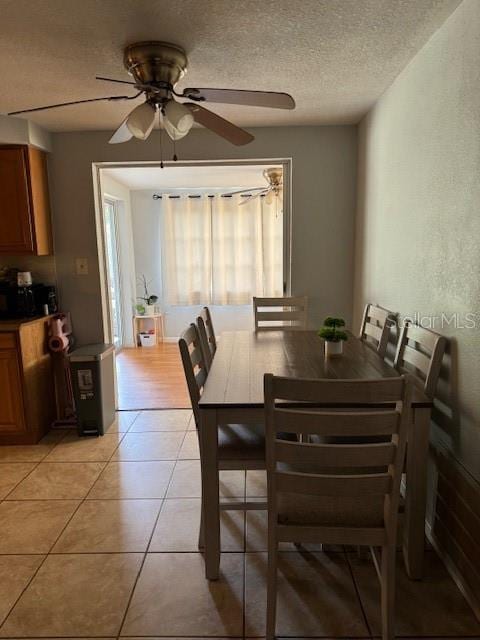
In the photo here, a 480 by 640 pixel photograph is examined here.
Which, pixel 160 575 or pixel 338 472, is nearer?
pixel 338 472

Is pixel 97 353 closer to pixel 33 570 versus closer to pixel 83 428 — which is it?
pixel 83 428

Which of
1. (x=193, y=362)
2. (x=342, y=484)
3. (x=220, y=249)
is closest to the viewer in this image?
(x=342, y=484)

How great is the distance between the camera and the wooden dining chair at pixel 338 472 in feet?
4.02

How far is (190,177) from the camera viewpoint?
17.0ft

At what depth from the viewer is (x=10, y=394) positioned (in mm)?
2967

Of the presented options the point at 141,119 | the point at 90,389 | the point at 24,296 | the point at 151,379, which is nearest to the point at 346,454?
the point at 141,119

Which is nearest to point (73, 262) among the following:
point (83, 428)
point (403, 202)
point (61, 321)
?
point (61, 321)

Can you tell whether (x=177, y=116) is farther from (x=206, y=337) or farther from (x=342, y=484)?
(x=342, y=484)

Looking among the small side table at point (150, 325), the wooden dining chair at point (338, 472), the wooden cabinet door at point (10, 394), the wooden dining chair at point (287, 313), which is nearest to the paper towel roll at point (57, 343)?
the wooden cabinet door at point (10, 394)

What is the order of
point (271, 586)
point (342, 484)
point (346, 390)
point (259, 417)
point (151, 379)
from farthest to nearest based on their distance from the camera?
point (151, 379), point (259, 417), point (271, 586), point (342, 484), point (346, 390)

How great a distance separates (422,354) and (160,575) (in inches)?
58.3

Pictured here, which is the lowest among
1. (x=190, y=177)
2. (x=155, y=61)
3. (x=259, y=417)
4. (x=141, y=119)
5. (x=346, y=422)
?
(x=259, y=417)

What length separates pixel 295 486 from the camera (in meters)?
1.35

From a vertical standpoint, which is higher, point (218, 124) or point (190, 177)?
point (190, 177)
